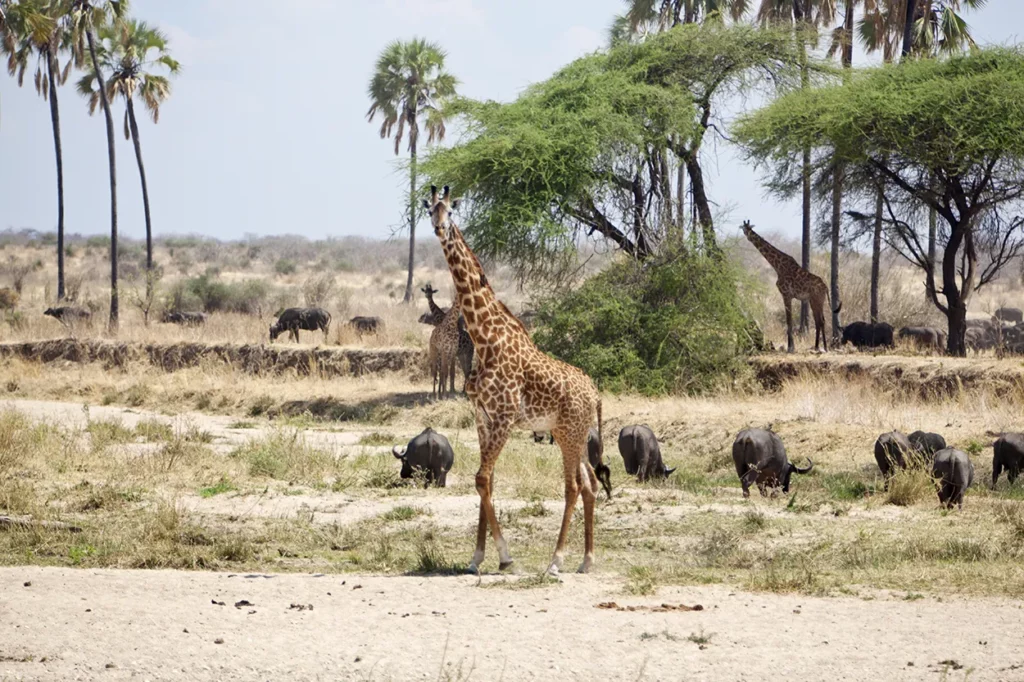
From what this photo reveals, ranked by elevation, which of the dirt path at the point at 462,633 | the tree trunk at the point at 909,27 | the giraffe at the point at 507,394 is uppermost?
the tree trunk at the point at 909,27

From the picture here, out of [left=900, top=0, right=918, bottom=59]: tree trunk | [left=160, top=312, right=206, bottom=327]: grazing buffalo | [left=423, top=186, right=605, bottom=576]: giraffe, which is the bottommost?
[left=423, top=186, right=605, bottom=576]: giraffe

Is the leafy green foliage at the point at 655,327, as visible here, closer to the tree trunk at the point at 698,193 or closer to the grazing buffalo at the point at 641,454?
the tree trunk at the point at 698,193

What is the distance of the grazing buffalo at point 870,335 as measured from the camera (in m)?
28.2

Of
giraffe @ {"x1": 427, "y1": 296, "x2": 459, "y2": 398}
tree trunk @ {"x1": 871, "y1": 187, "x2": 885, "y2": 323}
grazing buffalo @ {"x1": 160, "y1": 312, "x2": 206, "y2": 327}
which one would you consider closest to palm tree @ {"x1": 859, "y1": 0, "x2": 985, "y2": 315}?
tree trunk @ {"x1": 871, "y1": 187, "x2": 885, "y2": 323}

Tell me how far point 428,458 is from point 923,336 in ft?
58.7

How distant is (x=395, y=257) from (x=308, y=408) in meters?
62.2

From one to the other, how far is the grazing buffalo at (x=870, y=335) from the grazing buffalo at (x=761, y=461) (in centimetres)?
1457

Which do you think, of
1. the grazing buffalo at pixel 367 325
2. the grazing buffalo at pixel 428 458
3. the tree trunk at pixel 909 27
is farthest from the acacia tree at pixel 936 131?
the grazing buffalo at pixel 428 458

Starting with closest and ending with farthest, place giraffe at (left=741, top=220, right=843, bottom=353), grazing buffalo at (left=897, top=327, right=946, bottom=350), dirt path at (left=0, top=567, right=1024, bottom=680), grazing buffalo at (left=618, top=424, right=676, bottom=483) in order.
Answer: dirt path at (left=0, top=567, right=1024, bottom=680)
grazing buffalo at (left=618, top=424, right=676, bottom=483)
giraffe at (left=741, top=220, right=843, bottom=353)
grazing buffalo at (left=897, top=327, right=946, bottom=350)

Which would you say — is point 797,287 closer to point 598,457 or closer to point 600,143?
point 600,143

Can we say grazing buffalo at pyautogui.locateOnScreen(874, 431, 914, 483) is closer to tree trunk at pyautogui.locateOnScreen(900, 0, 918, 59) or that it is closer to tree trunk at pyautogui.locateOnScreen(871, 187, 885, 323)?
tree trunk at pyautogui.locateOnScreen(871, 187, 885, 323)

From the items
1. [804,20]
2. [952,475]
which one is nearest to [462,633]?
[952,475]

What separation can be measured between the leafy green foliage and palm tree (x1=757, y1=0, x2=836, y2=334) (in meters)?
5.58

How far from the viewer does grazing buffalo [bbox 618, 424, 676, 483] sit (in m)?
15.3
